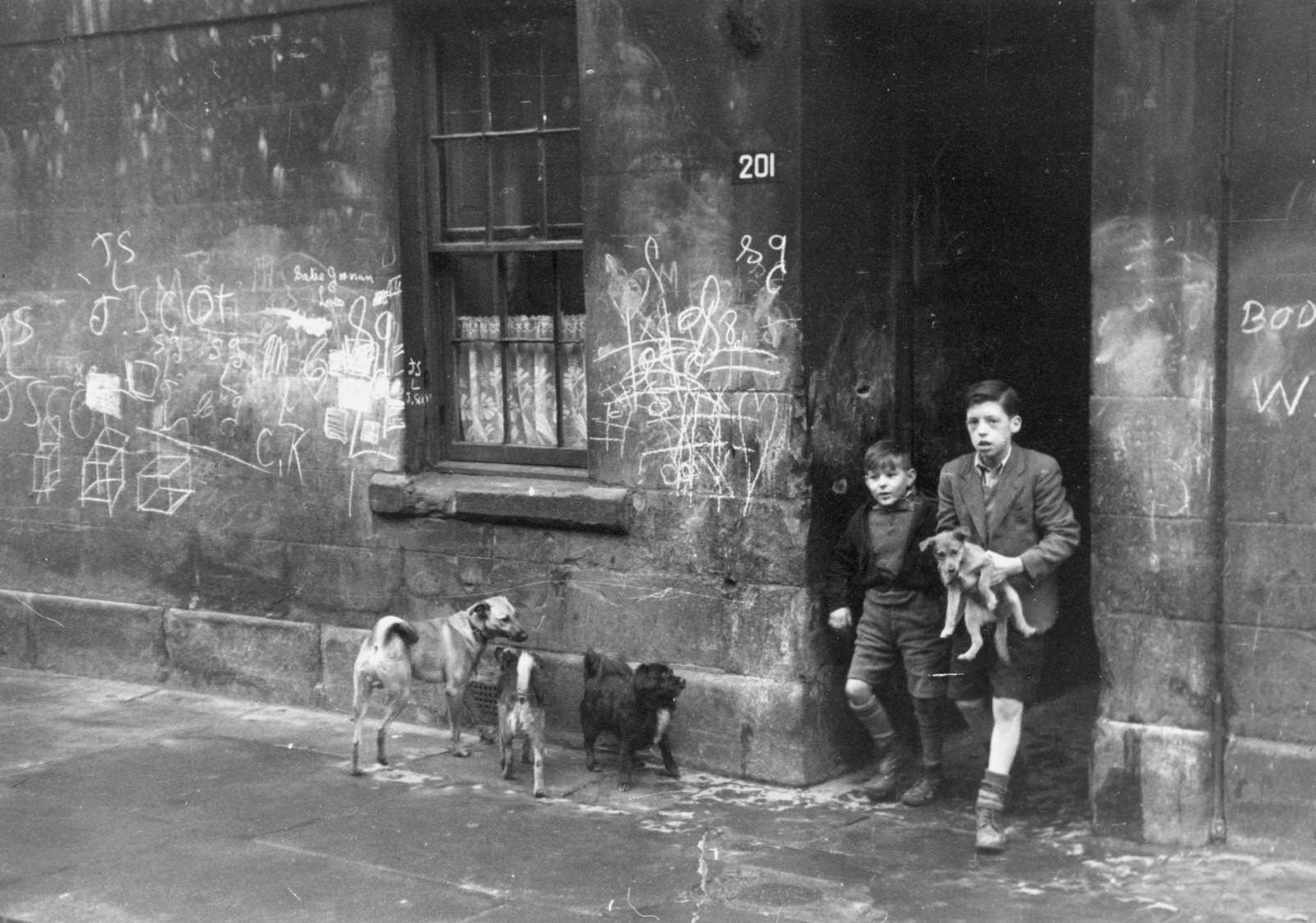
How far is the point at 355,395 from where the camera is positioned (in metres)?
10.0

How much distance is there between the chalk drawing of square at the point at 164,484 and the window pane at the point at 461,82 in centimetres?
271

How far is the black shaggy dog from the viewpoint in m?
8.47

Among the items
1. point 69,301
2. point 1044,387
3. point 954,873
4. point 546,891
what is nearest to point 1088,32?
point 1044,387

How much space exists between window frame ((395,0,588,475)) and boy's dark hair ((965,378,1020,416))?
248cm

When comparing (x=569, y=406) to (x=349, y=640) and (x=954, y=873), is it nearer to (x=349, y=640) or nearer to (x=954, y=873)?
(x=349, y=640)

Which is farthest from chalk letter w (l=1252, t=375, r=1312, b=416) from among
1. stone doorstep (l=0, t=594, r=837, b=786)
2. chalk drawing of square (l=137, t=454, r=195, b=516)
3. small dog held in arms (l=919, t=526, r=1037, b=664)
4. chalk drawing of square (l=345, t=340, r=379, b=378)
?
chalk drawing of square (l=137, t=454, r=195, b=516)

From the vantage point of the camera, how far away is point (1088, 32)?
893cm

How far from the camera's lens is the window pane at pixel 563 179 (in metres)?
9.41

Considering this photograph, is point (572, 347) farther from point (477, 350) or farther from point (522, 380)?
point (477, 350)

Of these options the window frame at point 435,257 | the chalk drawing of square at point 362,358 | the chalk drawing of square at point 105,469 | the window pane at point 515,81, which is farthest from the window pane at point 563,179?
the chalk drawing of square at point 105,469

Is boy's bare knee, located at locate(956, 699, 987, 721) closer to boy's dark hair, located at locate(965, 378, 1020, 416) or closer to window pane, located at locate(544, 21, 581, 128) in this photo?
boy's dark hair, located at locate(965, 378, 1020, 416)

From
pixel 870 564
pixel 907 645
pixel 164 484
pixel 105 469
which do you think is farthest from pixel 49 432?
pixel 907 645

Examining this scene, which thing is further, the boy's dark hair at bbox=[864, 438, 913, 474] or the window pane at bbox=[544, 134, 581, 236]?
the window pane at bbox=[544, 134, 581, 236]

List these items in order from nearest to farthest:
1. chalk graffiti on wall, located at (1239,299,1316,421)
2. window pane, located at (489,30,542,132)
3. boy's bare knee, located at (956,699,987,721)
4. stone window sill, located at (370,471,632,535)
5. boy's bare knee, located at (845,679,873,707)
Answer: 1. chalk graffiti on wall, located at (1239,299,1316,421)
2. boy's bare knee, located at (956,699,987,721)
3. boy's bare knee, located at (845,679,873,707)
4. stone window sill, located at (370,471,632,535)
5. window pane, located at (489,30,542,132)
